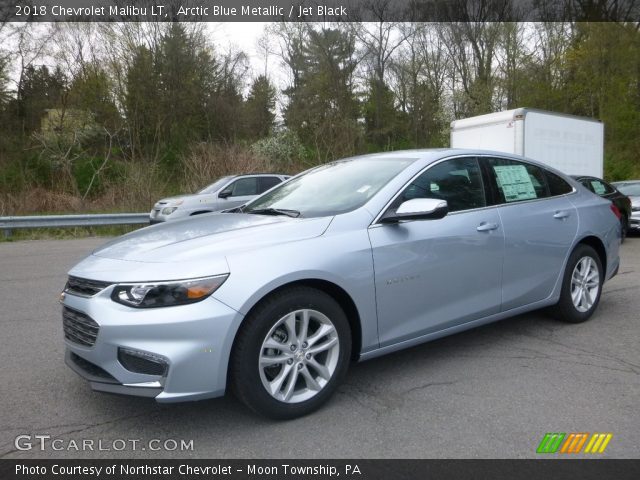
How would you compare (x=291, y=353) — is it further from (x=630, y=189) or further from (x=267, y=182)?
(x=630, y=189)

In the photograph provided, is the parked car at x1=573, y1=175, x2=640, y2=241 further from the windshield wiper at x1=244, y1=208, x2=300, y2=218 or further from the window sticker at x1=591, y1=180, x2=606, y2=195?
A: the windshield wiper at x1=244, y1=208, x2=300, y2=218

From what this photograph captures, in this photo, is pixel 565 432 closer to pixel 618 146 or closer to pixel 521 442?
pixel 521 442

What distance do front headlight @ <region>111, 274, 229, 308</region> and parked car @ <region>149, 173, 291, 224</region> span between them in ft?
32.8

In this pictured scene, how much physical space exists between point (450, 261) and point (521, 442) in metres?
1.32

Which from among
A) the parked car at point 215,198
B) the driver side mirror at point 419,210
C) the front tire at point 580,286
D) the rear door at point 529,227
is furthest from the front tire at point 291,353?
the parked car at point 215,198

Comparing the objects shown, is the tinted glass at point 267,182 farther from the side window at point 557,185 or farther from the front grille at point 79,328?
the front grille at point 79,328

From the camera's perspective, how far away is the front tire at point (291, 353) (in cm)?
289

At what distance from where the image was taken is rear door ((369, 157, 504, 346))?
3457 mm

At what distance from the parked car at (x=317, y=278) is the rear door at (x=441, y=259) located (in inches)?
0.4

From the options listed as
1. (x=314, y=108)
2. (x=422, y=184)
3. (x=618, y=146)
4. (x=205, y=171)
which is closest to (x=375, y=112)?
(x=314, y=108)

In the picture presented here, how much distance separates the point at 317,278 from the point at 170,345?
90 cm

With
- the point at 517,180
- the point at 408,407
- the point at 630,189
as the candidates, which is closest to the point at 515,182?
the point at 517,180

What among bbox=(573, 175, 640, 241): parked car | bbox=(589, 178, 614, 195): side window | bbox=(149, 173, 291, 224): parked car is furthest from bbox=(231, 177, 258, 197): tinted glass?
bbox=(589, 178, 614, 195): side window

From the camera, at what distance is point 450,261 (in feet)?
12.3
